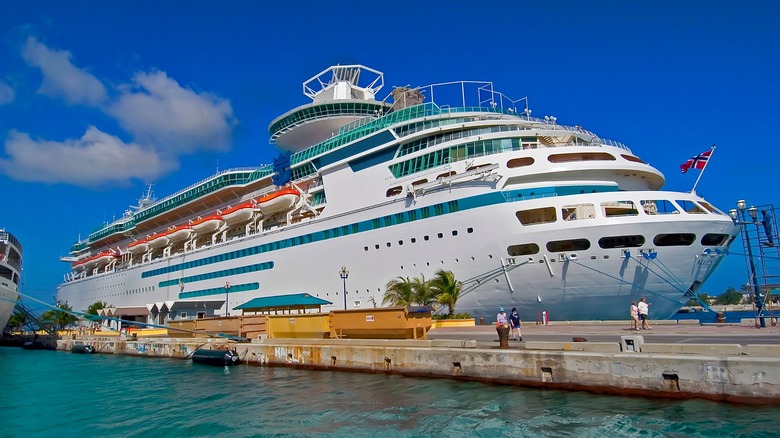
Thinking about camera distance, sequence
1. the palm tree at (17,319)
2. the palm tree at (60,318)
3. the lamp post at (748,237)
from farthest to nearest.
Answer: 1. the palm tree at (17,319)
2. the palm tree at (60,318)
3. the lamp post at (748,237)

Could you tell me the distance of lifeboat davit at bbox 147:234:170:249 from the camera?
53750 millimetres

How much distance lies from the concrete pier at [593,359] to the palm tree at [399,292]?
216 inches

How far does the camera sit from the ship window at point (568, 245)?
2306cm

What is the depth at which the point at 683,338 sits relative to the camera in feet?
51.9

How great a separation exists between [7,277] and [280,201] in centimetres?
1862

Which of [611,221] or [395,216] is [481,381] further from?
[395,216]

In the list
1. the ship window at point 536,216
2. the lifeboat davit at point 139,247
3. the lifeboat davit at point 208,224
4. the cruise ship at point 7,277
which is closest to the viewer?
the ship window at point 536,216

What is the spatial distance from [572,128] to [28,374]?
32.4m

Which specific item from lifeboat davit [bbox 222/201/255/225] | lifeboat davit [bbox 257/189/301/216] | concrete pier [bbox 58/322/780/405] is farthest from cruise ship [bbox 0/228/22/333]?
concrete pier [bbox 58/322/780/405]

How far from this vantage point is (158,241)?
179 feet

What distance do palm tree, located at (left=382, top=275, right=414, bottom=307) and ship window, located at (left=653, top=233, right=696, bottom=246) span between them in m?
12.7

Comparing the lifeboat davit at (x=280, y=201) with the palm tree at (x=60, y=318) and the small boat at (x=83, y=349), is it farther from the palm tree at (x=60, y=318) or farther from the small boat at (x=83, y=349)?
the palm tree at (x=60, y=318)

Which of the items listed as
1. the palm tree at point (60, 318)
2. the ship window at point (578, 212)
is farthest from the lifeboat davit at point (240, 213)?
the ship window at point (578, 212)

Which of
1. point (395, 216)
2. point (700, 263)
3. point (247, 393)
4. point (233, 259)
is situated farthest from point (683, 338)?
point (233, 259)
